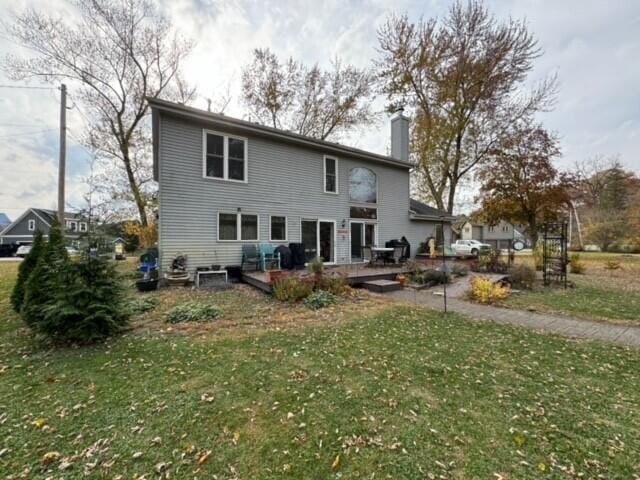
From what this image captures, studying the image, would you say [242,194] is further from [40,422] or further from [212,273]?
[40,422]

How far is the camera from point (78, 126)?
1600 cm

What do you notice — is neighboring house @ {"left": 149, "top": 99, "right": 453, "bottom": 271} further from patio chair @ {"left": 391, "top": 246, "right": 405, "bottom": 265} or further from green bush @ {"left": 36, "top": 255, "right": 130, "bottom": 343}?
green bush @ {"left": 36, "top": 255, "right": 130, "bottom": 343}

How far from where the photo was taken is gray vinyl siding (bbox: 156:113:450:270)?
29.1ft

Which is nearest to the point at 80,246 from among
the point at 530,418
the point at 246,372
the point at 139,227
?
the point at 246,372

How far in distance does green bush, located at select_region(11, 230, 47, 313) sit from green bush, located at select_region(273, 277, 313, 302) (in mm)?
5275

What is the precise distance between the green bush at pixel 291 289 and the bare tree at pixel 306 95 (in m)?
17.0

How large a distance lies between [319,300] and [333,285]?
1002mm

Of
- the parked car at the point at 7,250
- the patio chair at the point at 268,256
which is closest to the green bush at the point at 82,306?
the patio chair at the point at 268,256

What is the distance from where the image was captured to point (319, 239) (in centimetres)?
1201

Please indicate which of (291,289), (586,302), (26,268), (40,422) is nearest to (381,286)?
(291,289)

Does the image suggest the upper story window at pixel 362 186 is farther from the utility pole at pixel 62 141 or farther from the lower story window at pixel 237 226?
the utility pole at pixel 62 141

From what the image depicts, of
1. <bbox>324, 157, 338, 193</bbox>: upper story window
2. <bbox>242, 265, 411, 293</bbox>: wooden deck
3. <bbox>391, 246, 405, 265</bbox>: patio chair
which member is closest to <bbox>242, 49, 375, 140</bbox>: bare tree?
<bbox>324, 157, 338, 193</bbox>: upper story window

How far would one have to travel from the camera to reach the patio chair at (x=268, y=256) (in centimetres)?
1017

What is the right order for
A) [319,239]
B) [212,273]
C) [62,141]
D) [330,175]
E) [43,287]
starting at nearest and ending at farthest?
[43,287], [212,273], [62,141], [319,239], [330,175]
